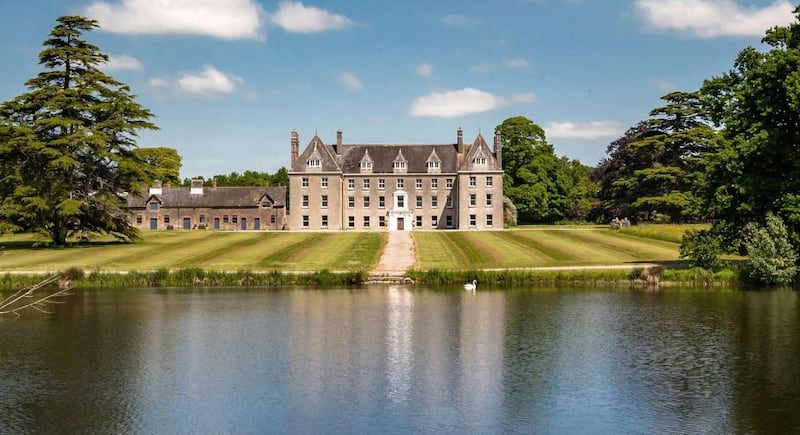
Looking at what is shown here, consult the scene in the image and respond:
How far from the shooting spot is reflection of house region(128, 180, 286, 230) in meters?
90.4

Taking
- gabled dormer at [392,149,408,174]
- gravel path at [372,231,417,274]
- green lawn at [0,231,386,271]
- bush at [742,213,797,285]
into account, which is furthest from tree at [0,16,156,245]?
bush at [742,213,797,285]

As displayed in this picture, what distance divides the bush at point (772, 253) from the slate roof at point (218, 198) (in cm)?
6152

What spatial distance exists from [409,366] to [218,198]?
241 ft

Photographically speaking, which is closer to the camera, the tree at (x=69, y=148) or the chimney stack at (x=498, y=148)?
the tree at (x=69, y=148)

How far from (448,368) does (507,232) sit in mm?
49689

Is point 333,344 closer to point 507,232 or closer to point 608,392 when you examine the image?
point 608,392

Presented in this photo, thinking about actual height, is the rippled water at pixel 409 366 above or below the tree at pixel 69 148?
below

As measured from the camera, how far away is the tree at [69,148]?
53.4 m

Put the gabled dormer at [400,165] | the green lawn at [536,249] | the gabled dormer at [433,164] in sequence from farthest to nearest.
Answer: the gabled dormer at [400,165] → the gabled dormer at [433,164] → the green lawn at [536,249]

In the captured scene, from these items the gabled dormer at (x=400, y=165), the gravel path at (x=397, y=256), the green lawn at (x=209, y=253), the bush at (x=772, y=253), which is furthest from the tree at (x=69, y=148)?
the bush at (x=772, y=253)

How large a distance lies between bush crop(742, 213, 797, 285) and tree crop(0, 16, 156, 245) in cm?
4218

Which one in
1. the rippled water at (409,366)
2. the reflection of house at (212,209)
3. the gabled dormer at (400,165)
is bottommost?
the rippled water at (409,366)

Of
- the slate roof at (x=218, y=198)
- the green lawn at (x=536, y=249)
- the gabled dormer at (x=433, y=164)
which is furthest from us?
the slate roof at (x=218, y=198)

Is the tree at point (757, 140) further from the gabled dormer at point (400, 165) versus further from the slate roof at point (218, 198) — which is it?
the slate roof at point (218, 198)
